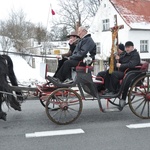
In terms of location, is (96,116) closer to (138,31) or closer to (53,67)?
(53,67)

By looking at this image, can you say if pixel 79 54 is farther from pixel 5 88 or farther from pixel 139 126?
pixel 139 126

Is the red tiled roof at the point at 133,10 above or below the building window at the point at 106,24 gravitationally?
above

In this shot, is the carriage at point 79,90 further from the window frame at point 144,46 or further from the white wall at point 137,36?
the window frame at point 144,46

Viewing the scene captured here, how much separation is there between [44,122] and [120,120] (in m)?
1.49

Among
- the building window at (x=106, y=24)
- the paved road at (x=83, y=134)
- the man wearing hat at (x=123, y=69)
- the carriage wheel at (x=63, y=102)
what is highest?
the building window at (x=106, y=24)

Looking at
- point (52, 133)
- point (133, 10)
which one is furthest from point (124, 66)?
point (133, 10)

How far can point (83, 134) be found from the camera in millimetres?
4789

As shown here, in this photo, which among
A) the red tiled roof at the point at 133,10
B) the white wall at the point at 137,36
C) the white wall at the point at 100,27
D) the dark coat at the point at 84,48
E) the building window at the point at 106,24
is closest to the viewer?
the dark coat at the point at 84,48

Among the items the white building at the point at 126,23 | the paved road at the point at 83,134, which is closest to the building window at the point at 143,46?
the white building at the point at 126,23

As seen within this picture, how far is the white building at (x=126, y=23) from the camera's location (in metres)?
24.3

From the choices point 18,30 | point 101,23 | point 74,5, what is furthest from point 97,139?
point 74,5

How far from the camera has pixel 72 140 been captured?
4.51m

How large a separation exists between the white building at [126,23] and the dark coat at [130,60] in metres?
16.8

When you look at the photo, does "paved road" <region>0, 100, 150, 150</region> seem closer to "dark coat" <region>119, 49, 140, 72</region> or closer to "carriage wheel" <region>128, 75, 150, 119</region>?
"carriage wheel" <region>128, 75, 150, 119</region>
